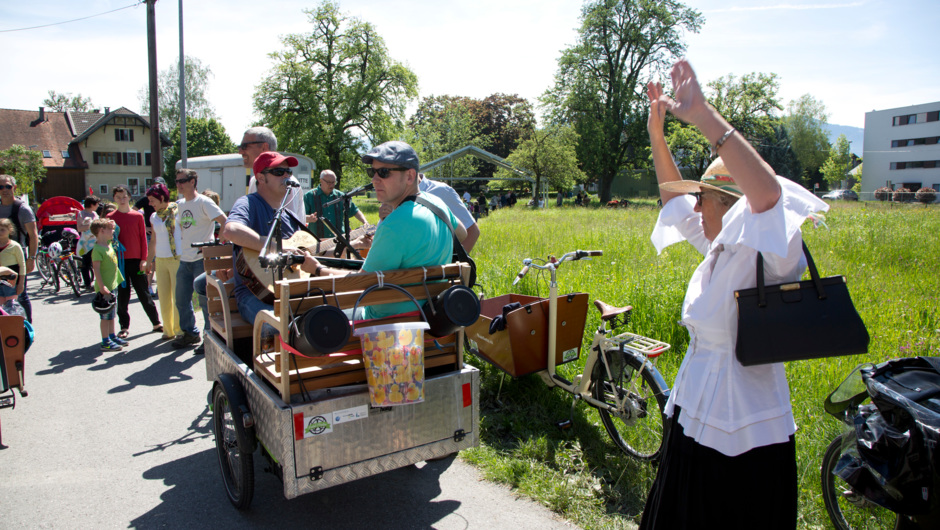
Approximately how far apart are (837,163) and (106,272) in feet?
270

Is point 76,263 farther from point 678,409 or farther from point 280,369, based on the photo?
point 678,409

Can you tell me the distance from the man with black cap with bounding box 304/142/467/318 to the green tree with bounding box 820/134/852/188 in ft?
262

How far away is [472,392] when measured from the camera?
326cm

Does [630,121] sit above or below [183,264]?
above

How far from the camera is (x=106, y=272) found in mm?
6867

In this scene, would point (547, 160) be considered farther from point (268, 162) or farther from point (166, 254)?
point (268, 162)

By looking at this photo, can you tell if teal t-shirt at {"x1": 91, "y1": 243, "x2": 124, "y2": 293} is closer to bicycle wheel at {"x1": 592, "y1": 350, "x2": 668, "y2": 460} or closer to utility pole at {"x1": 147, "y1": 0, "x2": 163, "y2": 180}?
bicycle wheel at {"x1": 592, "y1": 350, "x2": 668, "y2": 460}

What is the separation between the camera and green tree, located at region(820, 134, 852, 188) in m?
68.7

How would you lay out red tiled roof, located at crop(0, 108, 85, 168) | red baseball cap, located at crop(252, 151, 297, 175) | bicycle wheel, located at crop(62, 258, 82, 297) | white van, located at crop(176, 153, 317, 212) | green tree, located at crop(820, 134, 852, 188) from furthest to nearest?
green tree, located at crop(820, 134, 852, 188) < red tiled roof, located at crop(0, 108, 85, 168) < white van, located at crop(176, 153, 317, 212) < bicycle wheel, located at crop(62, 258, 82, 297) < red baseball cap, located at crop(252, 151, 297, 175)

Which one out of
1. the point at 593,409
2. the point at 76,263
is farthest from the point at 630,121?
the point at 593,409

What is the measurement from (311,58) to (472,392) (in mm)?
48379

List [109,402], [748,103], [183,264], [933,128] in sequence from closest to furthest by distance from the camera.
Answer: [109,402] < [183,264] < [748,103] < [933,128]

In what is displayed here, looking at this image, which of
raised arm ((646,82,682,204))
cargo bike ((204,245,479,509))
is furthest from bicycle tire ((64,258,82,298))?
raised arm ((646,82,682,204))

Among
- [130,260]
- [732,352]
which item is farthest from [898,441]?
[130,260]
